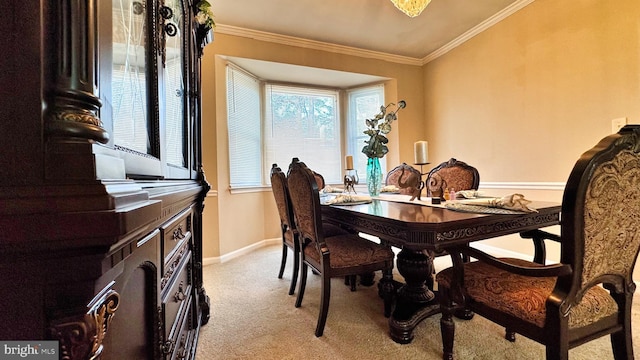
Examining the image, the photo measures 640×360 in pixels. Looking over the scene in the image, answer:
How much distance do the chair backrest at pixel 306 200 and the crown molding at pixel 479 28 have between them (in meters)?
2.98

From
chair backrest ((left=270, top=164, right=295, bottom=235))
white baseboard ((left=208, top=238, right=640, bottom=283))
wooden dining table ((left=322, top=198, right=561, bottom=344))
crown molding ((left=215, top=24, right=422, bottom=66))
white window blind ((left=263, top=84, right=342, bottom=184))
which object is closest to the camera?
wooden dining table ((left=322, top=198, right=561, bottom=344))

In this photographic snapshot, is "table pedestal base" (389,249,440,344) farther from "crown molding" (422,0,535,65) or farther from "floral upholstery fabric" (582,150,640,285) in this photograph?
"crown molding" (422,0,535,65)

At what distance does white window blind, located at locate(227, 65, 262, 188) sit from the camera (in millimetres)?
3355

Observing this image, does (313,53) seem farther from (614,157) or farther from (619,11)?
(614,157)

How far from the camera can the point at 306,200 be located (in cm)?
169

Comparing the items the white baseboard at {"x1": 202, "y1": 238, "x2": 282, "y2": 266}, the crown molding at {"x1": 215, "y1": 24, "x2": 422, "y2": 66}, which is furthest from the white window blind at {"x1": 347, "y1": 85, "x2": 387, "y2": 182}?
the white baseboard at {"x1": 202, "y1": 238, "x2": 282, "y2": 266}

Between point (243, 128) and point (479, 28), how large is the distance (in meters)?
3.08

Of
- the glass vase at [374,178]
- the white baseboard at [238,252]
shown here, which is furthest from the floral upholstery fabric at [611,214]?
the white baseboard at [238,252]

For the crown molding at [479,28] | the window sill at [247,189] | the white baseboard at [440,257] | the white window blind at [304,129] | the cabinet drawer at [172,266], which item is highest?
the crown molding at [479,28]

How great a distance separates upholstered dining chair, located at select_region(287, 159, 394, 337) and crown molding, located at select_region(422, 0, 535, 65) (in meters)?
2.97

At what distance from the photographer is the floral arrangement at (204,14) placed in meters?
1.60

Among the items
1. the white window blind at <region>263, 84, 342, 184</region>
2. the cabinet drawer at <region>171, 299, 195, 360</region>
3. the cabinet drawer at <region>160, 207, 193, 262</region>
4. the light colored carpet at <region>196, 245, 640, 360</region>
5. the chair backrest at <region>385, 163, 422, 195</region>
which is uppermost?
the white window blind at <region>263, 84, 342, 184</region>

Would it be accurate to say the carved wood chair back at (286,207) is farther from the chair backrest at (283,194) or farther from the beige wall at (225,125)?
the beige wall at (225,125)

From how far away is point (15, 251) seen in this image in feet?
0.98
